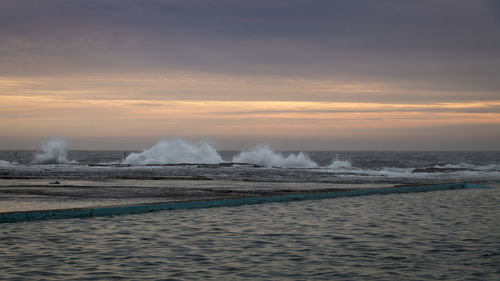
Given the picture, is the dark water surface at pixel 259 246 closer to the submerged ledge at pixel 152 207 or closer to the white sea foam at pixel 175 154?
the submerged ledge at pixel 152 207

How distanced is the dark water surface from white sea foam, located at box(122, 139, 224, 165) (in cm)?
5232

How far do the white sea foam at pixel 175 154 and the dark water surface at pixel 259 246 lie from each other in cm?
5232

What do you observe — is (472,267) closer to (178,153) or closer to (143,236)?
(143,236)

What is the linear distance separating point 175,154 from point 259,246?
5803 centimetres

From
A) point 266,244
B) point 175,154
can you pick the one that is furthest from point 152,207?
point 175,154

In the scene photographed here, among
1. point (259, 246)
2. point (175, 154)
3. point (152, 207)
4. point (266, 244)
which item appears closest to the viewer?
point (259, 246)

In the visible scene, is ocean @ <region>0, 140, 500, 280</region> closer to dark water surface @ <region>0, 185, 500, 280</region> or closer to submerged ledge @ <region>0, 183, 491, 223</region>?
dark water surface @ <region>0, 185, 500, 280</region>

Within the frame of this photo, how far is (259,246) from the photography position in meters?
8.08

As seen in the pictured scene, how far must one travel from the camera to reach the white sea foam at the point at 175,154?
6462 cm

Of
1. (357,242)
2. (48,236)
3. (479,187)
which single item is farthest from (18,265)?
(479,187)

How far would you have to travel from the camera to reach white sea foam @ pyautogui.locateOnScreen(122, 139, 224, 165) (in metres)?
64.6

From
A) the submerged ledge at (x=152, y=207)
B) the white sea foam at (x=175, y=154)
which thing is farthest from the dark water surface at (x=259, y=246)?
the white sea foam at (x=175, y=154)

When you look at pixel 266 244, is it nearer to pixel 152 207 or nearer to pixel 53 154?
pixel 152 207

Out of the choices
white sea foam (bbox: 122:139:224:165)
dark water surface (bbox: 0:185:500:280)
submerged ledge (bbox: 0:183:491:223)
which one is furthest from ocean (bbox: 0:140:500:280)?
white sea foam (bbox: 122:139:224:165)
